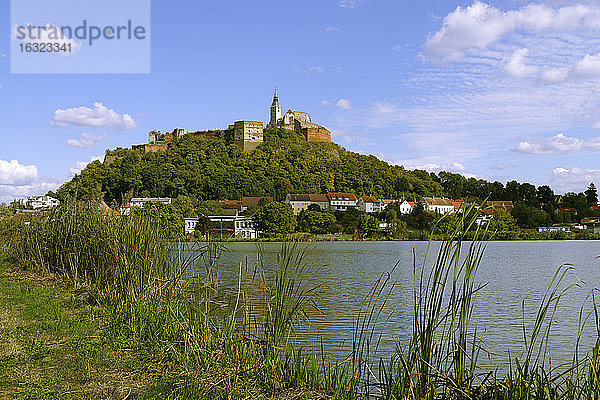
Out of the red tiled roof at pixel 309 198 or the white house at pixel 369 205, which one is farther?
the white house at pixel 369 205

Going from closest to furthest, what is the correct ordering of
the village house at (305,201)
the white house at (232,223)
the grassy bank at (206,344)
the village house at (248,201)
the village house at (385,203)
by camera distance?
the grassy bank at (206,344)
the white house at (232,223)
the village house at (248,201)
the village house at (305,201)
the village house at (385,203)

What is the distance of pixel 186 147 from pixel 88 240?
297 ft

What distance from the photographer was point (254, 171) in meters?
95.6

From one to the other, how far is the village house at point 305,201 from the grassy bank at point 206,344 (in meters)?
75.8

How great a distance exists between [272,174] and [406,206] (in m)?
23.9

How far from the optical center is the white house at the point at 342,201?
90.8 metres

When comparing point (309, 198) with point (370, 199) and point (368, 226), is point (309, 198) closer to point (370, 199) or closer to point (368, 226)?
point (370, 199)

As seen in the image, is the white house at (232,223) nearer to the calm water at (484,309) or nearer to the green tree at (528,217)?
the calm water at (484,309)

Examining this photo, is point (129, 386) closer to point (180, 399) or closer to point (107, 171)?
point (180, 399)

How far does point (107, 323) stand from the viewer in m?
7.49

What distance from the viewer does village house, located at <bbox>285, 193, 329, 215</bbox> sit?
284 ft

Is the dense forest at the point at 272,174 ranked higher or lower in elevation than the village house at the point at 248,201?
higher

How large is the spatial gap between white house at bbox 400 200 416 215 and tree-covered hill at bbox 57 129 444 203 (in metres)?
10.9

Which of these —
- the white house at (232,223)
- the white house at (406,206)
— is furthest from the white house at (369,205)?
the white house at (232,223)
